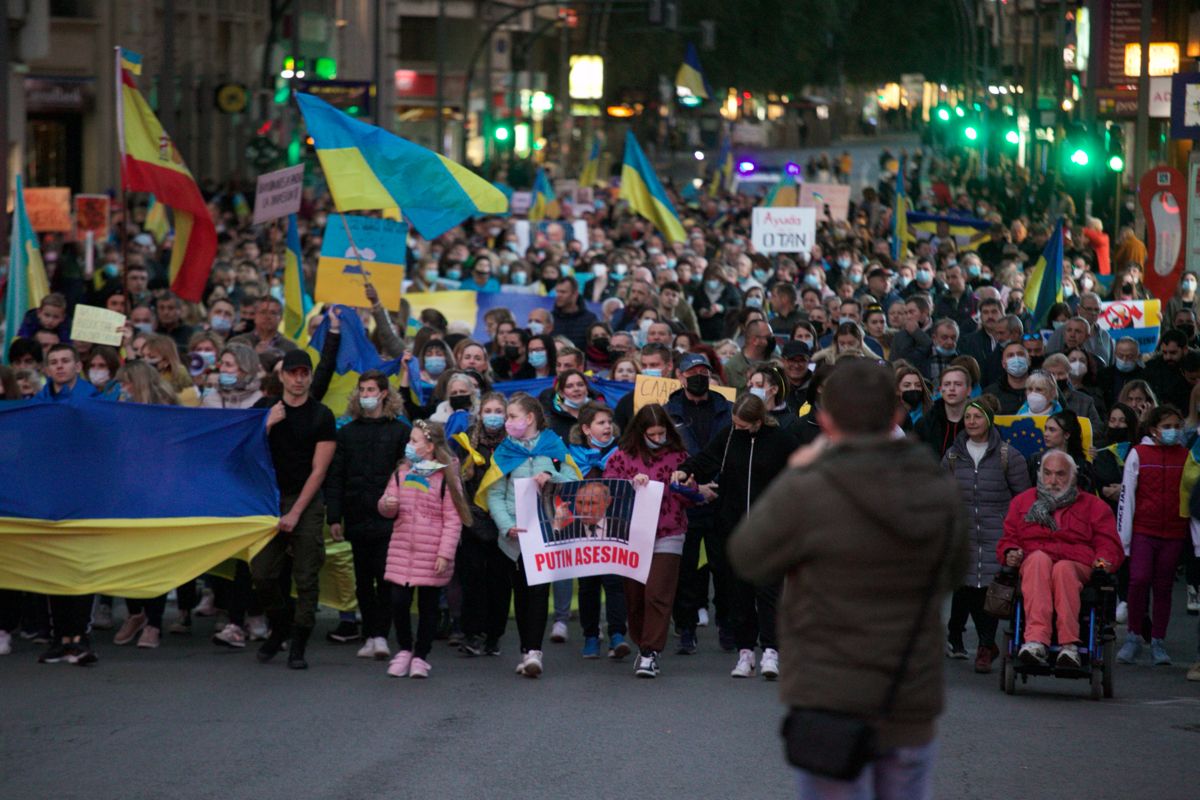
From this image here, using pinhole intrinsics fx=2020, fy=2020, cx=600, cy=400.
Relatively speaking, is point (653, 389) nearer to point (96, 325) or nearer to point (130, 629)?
point (130, 629)

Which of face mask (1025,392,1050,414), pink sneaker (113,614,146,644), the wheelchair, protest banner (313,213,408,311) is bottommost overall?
pink sneaker (113,614,146,644)

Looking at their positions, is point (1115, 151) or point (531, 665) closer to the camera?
point (531, 665)

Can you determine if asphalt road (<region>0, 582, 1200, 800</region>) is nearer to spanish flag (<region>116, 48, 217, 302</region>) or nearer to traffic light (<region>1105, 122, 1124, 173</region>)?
spanish flag (<region>116, 48, 217, 302</region>)

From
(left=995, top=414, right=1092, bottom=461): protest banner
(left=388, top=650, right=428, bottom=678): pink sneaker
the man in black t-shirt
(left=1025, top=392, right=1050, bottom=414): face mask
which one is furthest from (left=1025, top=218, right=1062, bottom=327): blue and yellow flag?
(left=388, top=650, right=428, bottom=678): pink sneaker

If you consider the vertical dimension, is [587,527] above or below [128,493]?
below

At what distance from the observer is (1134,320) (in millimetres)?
18453

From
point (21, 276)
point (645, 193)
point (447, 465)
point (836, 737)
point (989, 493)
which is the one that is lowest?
point (989, 493)

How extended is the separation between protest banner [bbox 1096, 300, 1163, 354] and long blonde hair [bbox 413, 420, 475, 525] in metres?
8.80

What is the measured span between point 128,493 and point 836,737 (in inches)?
287

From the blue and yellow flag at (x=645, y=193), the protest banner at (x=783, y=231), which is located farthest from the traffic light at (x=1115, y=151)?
the protest banner at (x=783, y=231)

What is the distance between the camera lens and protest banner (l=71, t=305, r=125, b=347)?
43.8ft

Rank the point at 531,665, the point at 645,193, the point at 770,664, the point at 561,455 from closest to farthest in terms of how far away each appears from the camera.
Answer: the point at 531,665 < the point at 770,664 < the point at 561,455 < the point at 645,193

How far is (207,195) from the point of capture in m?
39.3

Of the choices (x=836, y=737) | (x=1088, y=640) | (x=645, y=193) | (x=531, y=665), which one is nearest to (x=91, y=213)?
(x=645, y=193)
